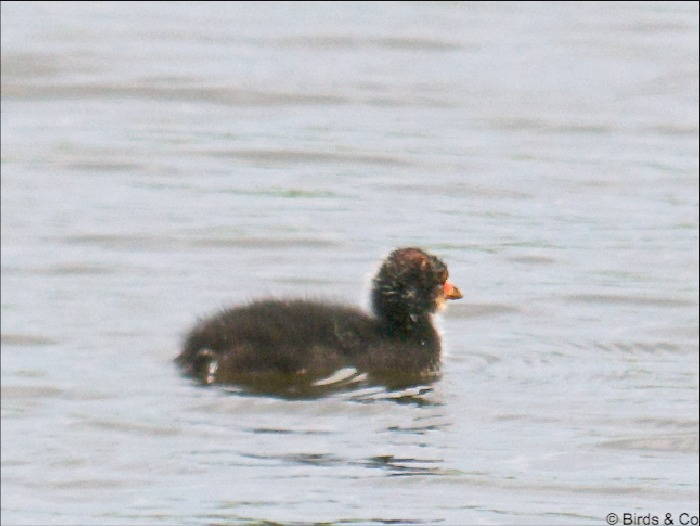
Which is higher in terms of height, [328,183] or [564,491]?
[328,183]

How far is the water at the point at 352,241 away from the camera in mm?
8289

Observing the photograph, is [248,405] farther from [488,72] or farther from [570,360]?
[488,72]

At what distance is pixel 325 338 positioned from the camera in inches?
402

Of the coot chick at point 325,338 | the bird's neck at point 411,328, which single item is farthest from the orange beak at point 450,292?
the bird's neck at point 411,328

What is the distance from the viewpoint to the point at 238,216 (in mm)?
13492

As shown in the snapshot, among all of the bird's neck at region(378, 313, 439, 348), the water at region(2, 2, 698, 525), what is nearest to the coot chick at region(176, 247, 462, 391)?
the bird's neck at region(378, 313, 439, 348)

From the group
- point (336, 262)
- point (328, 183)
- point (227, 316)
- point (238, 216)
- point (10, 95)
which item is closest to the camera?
point (227, 316)

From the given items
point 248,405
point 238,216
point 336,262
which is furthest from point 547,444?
point 238,216

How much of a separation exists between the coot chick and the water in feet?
0.71

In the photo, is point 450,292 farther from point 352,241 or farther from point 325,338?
point 352,241

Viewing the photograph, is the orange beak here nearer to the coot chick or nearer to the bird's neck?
the coot chick

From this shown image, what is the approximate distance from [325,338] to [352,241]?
9.19ft

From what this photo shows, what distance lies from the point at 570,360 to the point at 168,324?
202 centimetres

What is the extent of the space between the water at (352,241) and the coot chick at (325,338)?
216 millimetres
